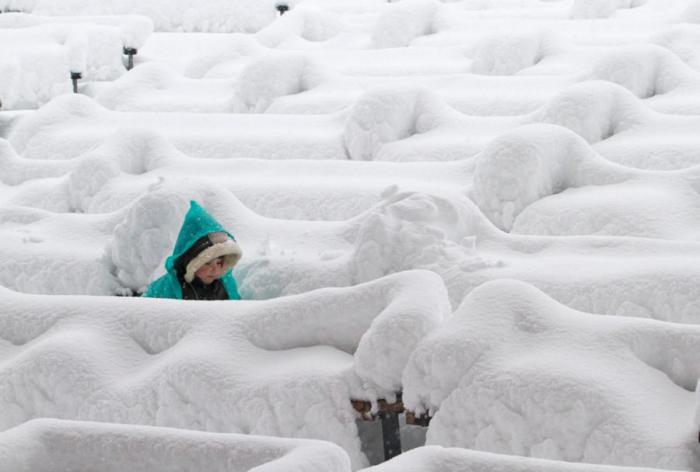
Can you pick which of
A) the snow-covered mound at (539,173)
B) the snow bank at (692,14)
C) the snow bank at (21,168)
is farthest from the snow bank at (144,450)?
the snow bank at (692,14)

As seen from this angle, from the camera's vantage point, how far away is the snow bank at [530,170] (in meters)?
5.53

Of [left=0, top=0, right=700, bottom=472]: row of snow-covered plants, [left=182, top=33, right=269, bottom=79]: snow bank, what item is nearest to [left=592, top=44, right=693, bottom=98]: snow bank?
[left=0, top=0, right=700, bottom=472]: row of snow-covered plants

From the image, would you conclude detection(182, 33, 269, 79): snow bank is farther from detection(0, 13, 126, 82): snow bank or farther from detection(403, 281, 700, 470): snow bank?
detection(403, 281, 700, 470): snow bank

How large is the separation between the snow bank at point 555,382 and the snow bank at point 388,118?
3509mm

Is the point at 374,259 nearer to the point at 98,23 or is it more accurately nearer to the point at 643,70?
the point at 643,70

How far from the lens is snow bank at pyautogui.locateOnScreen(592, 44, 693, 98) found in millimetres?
7305

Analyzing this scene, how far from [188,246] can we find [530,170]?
1.84 metres

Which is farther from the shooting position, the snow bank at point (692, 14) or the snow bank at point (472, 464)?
the snow bank at point (692, 14)

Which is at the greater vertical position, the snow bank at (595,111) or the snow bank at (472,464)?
the snow bank at (472,464)

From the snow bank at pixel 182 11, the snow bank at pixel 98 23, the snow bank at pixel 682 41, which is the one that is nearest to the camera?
the snow bank at pixel 682 41

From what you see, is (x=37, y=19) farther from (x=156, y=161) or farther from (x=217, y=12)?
(x=156, y=161)

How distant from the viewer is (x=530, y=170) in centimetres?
551

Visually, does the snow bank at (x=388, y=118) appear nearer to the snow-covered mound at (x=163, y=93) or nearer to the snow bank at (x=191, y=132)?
the snow bank at (x=191, y=132)

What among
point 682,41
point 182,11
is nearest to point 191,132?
point 682,41
